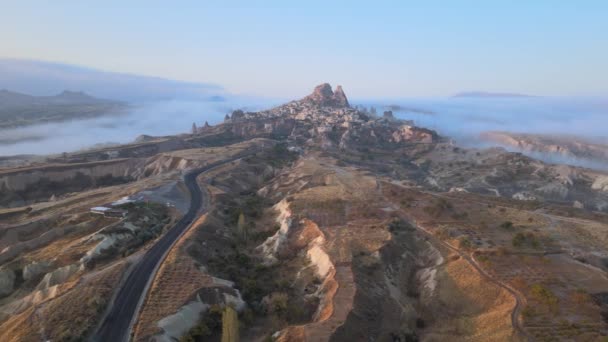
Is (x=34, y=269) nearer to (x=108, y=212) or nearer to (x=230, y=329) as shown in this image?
(x=108, y=212)

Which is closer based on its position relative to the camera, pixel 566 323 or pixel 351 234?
pixel 566 323

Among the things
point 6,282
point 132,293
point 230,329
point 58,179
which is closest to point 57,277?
point 6,282

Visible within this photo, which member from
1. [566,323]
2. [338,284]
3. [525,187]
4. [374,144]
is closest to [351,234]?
[338,284]

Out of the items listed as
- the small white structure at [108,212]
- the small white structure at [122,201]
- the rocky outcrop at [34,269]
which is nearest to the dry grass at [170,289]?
the rocky outcrop at [34,269]

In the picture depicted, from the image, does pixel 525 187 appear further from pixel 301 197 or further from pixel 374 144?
pixel 301 197

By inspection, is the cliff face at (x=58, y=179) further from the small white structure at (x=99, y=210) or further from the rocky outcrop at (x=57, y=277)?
the rocky outcrop at (x=57, y=277)

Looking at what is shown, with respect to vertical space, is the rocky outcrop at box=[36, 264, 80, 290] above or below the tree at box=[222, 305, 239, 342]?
below

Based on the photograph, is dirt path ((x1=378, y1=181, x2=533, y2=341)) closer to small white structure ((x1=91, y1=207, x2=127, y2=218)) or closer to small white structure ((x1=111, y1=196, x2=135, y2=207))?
small white structure ((x1=91, y1=207, x2=127, y2=218))

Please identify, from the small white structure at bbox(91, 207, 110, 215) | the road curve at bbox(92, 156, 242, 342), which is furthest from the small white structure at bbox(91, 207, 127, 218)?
the road curve at bbox(92, 156, 242, 342)
